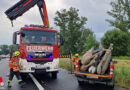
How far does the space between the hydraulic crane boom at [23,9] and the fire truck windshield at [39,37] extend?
3.78 metres

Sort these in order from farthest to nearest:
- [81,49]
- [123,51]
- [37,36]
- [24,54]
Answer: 1. [81,49]
2. [123,51]
3. [37,36]
4. [24,54]

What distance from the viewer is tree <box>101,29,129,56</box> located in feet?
145

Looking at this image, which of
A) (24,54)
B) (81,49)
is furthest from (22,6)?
(81,49)

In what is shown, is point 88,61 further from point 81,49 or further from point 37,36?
point 81,49

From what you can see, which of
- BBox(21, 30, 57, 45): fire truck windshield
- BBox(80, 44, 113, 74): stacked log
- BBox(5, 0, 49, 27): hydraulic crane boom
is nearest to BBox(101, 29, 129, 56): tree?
BBox(5, 0, 49, 27): hydraulic crane boom

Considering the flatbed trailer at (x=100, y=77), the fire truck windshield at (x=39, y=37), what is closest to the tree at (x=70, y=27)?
the fire truck windshield at (x=39, y=37)

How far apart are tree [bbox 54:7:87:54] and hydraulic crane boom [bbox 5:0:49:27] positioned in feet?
141

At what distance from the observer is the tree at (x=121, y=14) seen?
155ft

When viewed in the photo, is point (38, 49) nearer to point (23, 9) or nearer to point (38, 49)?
point (38, 49)

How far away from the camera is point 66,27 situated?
60.3 m

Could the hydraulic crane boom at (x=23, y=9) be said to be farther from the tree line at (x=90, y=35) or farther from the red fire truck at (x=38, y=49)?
the tree line at (x=90, y=35)

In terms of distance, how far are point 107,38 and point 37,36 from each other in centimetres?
3841

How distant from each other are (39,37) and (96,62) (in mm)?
3780

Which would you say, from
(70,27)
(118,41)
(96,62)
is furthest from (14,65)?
(70,27)
